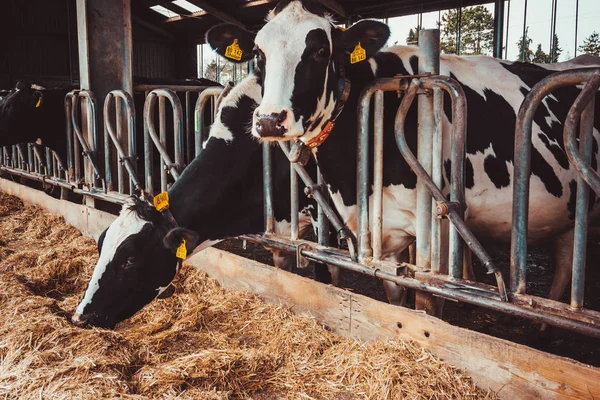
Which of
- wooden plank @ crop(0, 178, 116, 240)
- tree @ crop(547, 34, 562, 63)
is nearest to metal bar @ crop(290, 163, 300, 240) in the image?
wooden plank @ crop(0, 178, 116, 240)

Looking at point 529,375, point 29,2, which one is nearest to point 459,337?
point 529,375

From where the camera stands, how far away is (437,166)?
8.29ft

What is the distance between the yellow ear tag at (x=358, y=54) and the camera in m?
2.72

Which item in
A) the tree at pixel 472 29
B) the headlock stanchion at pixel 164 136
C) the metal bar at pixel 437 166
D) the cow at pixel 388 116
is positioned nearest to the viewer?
the metal bar at pixel 437 166

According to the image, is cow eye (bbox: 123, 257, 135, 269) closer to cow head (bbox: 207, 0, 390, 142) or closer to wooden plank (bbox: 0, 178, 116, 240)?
cow head (bbox: 207, 0, 390, 142)

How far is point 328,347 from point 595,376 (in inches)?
51.0

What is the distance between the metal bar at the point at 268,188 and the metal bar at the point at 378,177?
82 cm

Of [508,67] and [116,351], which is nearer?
[116,351]

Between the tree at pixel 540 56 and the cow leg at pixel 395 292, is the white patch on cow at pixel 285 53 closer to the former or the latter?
the cow leg at pixel 395 292

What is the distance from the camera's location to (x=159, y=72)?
21500 mm

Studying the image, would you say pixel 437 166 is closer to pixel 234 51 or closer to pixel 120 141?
pixel 234 51

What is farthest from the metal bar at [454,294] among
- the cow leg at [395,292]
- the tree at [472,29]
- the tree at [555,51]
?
the tree at [472,29]

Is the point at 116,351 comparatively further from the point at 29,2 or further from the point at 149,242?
the point at 29,2

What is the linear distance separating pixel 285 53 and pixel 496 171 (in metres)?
1.43
